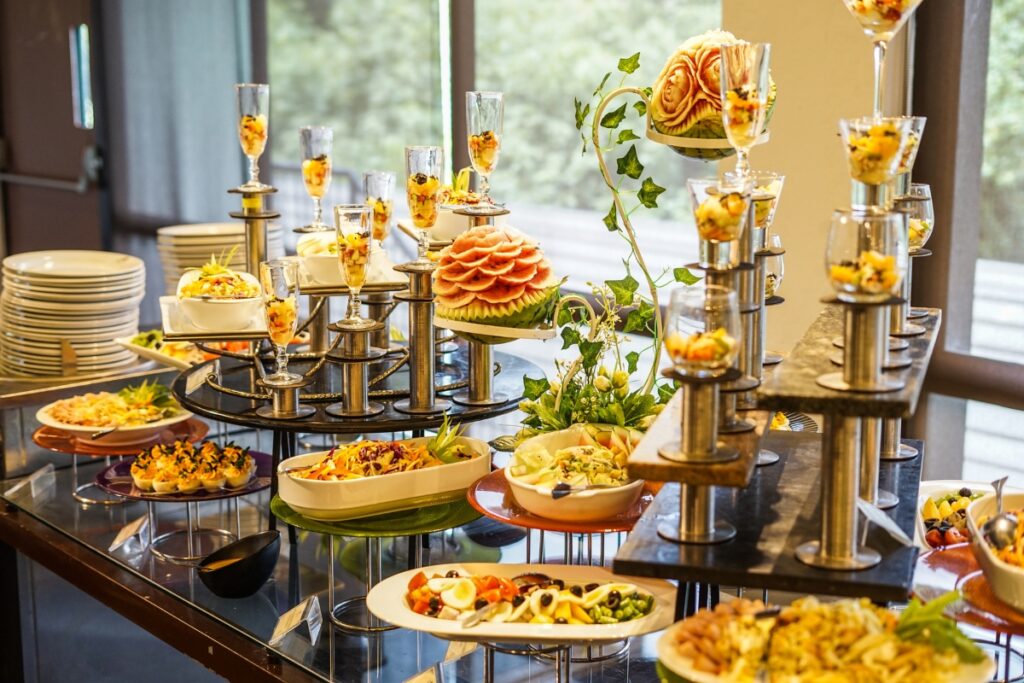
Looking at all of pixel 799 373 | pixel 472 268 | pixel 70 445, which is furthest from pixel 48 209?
pixel 799 373

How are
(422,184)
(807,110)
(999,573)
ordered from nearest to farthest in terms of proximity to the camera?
(999,573) → (422,184) → (807,110)

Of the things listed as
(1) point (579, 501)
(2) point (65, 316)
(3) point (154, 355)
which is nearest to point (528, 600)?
(1) point (579, 501)

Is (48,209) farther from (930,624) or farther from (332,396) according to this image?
(930,624)

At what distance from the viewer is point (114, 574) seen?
79.6 inches

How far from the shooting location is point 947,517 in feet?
5.20

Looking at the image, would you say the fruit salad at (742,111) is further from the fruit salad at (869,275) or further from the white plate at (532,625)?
the white plate at (532,625)

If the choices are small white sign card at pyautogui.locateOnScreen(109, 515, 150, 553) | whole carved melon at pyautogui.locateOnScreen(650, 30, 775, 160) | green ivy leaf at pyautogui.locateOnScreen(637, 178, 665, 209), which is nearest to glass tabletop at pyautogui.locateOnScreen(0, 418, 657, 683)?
small white sign card at pyautogui.locateOnScreen(109, 515, 150, 553)

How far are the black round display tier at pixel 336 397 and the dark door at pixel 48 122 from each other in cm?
336

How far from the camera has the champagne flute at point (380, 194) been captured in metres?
1.93

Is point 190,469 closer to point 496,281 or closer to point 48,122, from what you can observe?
point 496,281

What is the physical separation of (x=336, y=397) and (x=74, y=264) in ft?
4.36

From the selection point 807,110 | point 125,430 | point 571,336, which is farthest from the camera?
point 807,110

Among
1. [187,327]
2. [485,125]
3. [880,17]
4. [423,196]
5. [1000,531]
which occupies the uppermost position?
[880,17]

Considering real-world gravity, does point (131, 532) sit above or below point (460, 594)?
below
